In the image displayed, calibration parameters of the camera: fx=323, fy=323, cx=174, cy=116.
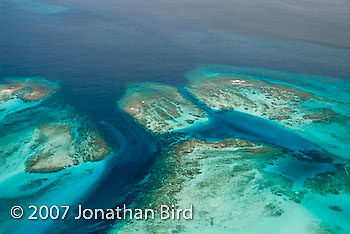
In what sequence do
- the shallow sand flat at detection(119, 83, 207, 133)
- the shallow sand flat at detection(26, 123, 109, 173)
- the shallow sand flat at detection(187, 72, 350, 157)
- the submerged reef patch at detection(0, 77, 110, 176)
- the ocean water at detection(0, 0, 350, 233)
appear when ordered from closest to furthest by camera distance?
the ocean water at detection(0, 0, 350, 233)
the shallow sand flat at detection(26, 123, 109, 173)
the submerged reef patch at detection(0, 77, 110, 176)
the shallow sand flat at detection(187, 72, 350, 157)
the shallow sand flat at detection(119, 83, 207, 133)

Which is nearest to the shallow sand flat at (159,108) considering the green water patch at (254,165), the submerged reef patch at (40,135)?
the green water patch at (254,165)

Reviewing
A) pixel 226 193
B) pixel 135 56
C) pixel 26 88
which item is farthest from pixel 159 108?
pixel 26 88

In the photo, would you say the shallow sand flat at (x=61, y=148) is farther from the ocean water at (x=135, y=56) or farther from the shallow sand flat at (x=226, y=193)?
the shallow sand flat at (x=226, y=193)

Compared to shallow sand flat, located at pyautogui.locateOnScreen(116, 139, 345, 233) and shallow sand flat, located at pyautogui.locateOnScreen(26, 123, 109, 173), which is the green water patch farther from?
shallow sand flat, located at pyautogui.locateOnScreen(26, 123, 109, 173)

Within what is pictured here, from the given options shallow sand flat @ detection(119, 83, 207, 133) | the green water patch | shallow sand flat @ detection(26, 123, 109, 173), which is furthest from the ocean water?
shallow sand flat @ detection(119, 83, 207, 133)

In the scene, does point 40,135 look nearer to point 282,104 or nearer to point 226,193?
point 226,193
